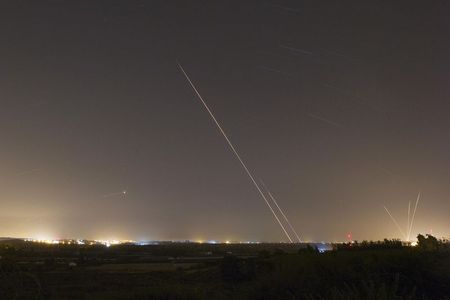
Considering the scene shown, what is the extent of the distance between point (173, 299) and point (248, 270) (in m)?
24.6

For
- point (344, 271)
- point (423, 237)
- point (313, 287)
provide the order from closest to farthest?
point (313, 287), point (344, 271), point (423, 237)

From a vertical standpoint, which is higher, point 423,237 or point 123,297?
point 423,237

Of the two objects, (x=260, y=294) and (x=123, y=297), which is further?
(x=260, y=294)

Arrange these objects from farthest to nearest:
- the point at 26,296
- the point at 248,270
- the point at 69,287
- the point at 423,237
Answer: the point at 423,237, the point at 248,270, the point at 69,287, the point at 26,296

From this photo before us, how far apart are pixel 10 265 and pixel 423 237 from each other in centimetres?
4206

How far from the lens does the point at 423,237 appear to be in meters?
53.0

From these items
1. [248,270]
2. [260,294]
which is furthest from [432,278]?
[248,270]

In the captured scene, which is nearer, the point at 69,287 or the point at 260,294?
the point at 260,294

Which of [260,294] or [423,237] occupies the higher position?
[423,237]

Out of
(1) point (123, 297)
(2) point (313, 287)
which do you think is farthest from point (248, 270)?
(1) point (123, 297)

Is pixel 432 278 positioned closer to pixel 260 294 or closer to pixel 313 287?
pixel 313 287

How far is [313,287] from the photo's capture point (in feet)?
72.5

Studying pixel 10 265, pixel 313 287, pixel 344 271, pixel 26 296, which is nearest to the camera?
pixel 26 296

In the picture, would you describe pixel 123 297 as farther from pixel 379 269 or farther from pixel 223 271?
pixel 223 271
